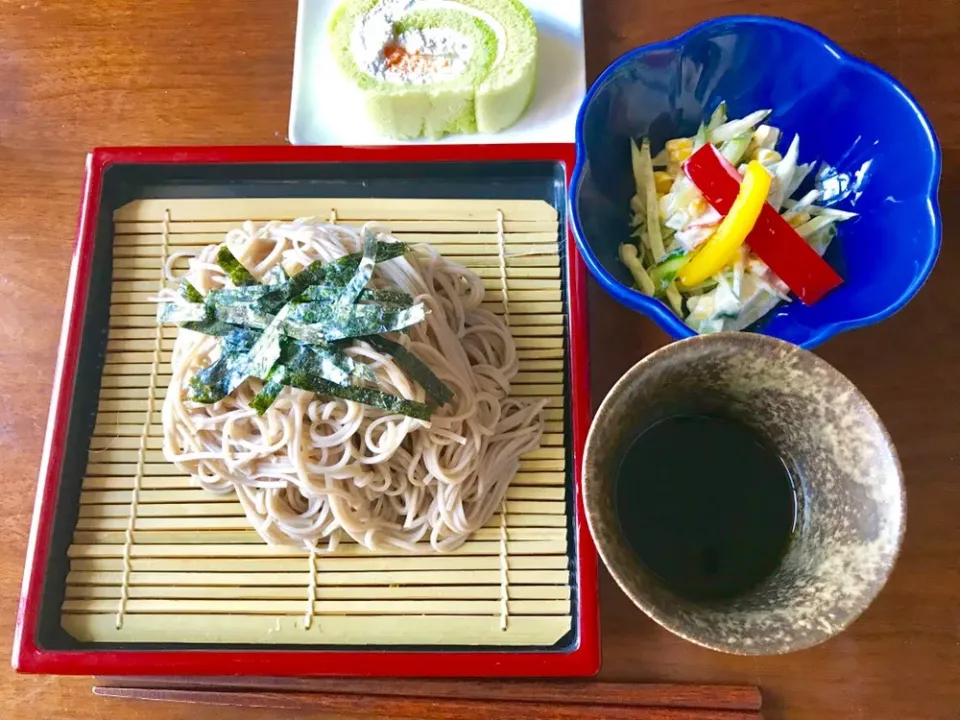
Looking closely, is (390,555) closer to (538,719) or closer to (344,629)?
(344,629)

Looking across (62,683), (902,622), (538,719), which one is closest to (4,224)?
(62,683)

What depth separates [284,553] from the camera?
48.8 inches

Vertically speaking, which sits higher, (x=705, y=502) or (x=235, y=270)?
(x=235, y=270)

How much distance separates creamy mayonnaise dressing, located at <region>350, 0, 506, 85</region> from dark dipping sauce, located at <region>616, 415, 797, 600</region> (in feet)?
2.65

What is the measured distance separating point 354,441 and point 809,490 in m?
0.69

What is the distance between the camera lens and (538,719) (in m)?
1.18

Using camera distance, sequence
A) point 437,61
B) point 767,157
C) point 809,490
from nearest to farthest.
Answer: point 809,490 → point 767,157 → point 437,61

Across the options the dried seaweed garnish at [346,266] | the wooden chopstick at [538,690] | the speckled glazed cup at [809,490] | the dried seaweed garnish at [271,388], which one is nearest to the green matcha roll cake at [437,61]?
the dried seaweed garnish at [346,266]

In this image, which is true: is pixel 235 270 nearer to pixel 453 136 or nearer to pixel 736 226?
pixel 453 136

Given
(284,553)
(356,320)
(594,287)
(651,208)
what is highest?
(651,208)

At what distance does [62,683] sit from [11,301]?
69 cm

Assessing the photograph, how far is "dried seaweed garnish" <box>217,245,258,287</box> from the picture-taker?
120 centimetres

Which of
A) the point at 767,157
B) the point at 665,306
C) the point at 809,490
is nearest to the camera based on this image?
the point at 809,490

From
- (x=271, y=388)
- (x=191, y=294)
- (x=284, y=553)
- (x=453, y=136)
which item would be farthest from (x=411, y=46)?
(x=284, y=553)
